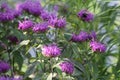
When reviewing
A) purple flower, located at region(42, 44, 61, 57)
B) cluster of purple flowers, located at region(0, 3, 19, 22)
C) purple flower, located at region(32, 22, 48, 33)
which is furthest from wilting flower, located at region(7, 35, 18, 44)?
purple flower, located at region(42, 44, 61, 57)

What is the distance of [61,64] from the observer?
125cm

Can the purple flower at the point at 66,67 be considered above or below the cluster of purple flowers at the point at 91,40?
below

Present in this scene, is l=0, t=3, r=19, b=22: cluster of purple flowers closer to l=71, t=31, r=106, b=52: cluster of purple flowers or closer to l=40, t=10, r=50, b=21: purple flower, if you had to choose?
l=40, t=10, r=50, b=21: purple flower

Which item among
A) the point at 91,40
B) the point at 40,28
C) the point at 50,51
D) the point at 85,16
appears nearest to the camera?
the point at 50,51

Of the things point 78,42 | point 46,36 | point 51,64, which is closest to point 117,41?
point 78,42

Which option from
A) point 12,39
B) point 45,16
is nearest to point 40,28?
point 45,16

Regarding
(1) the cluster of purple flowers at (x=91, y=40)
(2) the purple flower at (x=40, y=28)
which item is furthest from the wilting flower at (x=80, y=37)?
(2) the purple flower at (x=40, y=28)

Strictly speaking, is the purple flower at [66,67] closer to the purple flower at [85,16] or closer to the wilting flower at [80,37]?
the wilting flower at [80,37]

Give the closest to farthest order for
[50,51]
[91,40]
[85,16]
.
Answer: [50,51]
[91,40]
[85,16]

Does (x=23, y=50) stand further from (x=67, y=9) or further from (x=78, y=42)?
(x=67, y=9)

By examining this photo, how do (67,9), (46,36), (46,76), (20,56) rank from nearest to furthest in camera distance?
1. (46,76)
2. (46,36)
3. (20,56)
4. (67,9)

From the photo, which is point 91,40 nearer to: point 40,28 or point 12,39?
point 40,28

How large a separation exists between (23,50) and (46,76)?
368 mm

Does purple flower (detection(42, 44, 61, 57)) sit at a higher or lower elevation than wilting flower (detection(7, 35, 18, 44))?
higher
